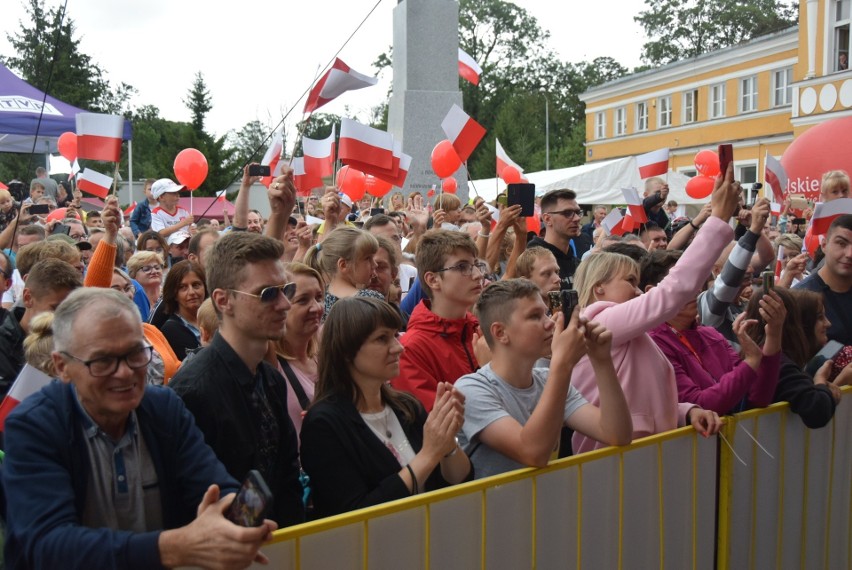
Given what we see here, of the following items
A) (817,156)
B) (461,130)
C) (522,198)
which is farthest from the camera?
(817,156)

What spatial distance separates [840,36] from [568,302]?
30386mm

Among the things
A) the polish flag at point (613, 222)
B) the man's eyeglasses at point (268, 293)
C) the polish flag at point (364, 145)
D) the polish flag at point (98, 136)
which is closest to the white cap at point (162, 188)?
the polish flag at point (98, 136)

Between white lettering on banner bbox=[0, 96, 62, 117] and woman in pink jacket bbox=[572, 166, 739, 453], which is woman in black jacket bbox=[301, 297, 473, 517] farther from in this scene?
white lettering on banner bbox=[0, 96, 62, 117]

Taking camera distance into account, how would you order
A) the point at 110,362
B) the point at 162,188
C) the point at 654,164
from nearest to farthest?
the point at 110,362 → the point at 162,188 → the point at 654,164

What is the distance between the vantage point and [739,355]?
429 cm

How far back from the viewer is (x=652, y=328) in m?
3.30

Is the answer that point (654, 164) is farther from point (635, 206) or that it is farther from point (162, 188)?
point (162, 188)

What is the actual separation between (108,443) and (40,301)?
207 cm

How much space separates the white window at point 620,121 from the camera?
46.4m

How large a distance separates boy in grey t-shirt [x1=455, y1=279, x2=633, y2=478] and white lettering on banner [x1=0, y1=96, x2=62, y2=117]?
1500 cm

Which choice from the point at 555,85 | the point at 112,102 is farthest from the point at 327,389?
the point at 555,85

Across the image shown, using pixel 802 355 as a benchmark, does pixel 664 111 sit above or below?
above

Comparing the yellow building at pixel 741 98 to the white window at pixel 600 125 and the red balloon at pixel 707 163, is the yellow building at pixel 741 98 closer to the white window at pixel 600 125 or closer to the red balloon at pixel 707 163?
the white window at pixel 600 125

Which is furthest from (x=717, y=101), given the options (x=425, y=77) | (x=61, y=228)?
(x=61, y=228)
